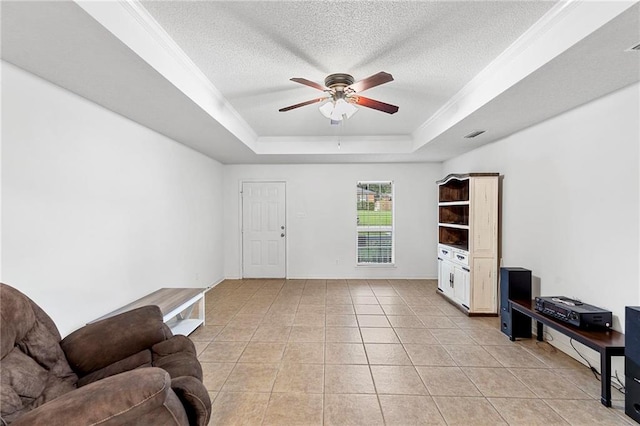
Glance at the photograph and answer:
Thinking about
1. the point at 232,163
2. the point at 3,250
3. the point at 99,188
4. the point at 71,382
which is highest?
the point at 232,163

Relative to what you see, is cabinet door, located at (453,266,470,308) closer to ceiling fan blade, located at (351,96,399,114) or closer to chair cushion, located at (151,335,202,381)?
ceiling fan blade, located at (351,96,399,114)

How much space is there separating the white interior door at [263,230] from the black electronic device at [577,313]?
4344mm

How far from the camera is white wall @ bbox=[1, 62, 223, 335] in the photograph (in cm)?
194

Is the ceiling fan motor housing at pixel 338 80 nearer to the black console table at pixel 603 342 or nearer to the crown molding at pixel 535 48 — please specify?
the crown molding at pixel 535 48

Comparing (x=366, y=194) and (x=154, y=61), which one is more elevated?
(x=154, y=61)

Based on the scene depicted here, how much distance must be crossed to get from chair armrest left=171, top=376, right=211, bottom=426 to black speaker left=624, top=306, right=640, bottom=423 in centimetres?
266

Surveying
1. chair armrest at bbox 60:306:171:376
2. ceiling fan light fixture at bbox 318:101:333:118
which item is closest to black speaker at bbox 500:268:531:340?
ceiling fan light fixture at bbox 318:101:333:118

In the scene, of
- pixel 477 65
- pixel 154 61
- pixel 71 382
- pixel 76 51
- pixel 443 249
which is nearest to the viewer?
pixel 71 382

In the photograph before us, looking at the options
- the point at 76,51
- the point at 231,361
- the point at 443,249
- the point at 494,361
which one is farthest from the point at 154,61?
the point at 443,249

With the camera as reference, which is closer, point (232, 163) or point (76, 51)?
point (76, 51)

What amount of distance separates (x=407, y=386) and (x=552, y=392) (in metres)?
1.08

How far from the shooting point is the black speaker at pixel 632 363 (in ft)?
6.29

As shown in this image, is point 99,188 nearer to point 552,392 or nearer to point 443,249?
point 552,392

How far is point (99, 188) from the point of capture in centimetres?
263
